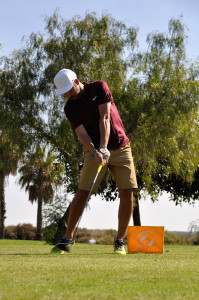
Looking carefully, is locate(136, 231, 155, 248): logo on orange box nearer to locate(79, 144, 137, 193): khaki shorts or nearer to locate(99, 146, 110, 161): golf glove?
locate(79, 144, 137, 193): khaki shorts

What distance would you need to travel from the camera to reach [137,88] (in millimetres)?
18438

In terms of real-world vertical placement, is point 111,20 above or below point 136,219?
above

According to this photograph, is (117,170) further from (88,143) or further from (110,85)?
(110,85)

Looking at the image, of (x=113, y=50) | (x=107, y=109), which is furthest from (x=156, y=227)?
(x=113, y=50)

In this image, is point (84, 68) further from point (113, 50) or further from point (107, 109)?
point (107, 109)

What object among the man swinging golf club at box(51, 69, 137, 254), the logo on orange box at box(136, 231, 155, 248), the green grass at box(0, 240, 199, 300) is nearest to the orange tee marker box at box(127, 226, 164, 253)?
the logo on orange box at box(136, 231, 155, 248)

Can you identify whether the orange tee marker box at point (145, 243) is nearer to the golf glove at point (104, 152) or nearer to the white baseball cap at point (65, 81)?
the golf glove at point (104, 152)

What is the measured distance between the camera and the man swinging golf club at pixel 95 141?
5746 mm

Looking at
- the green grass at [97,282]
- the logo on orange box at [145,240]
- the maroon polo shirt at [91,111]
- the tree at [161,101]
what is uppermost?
the tree at [161,101]

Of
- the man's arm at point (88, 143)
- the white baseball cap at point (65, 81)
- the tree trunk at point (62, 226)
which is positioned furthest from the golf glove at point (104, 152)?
the tree trunk at point (62, 226)

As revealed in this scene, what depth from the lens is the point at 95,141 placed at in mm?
5902

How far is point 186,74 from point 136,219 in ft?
39.4

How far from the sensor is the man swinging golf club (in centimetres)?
575

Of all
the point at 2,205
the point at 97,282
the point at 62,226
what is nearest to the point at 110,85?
the point at 62,226
